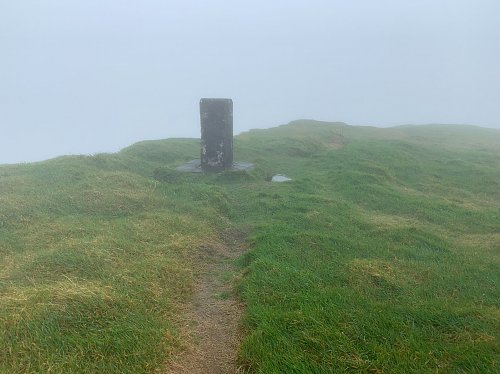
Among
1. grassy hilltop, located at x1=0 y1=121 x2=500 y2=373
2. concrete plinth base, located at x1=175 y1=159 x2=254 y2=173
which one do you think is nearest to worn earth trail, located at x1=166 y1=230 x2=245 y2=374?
grassy hilltop, located at x1=0 y1=121 x2=500 y2=373

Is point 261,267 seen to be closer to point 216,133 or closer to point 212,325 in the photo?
point 212,325

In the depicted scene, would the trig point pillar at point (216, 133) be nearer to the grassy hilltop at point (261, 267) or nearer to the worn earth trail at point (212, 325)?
the grassy hilltop at point (261, 267)

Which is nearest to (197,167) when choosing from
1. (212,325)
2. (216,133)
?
(216,133)

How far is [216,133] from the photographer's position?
58.5 ft

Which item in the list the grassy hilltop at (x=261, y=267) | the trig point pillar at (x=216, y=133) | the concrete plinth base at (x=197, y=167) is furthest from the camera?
the concrete plinth base at (x=197, y=167)

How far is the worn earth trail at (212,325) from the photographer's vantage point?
5.72 metres

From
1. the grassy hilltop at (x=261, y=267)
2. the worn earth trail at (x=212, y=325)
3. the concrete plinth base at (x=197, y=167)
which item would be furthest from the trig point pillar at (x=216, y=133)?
the worn earth trail at (x=212, y=325)

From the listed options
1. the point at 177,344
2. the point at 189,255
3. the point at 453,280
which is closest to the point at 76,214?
the point at 189,255

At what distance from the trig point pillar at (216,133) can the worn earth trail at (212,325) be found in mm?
8600

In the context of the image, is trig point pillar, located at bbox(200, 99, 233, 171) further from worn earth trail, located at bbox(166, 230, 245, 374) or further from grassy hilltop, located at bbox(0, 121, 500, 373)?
worn earth trail, located at bbox(166, 230, 245, 374)

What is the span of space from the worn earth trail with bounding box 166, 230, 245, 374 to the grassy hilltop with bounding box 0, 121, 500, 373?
0.20 m

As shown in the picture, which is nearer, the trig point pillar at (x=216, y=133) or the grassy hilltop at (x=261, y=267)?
the grassy hilltop at (x=261, y=267)

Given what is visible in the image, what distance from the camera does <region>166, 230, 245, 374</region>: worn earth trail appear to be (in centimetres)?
572

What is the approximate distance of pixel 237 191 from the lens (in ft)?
52.0
